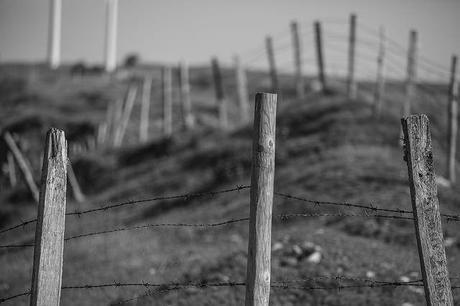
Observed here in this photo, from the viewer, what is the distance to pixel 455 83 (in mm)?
11109

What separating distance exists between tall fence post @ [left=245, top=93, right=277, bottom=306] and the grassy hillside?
1002 millimetres

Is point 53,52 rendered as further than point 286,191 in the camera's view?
Yes

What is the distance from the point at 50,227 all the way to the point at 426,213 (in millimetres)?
2828

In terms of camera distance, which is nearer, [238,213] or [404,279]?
[404,279]

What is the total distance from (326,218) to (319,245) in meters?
1.68

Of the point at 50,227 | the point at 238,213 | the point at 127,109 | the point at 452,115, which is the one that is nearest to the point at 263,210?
the point at 50,227

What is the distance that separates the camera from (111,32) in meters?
57.2

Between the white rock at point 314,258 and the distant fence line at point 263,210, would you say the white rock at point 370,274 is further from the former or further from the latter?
the distant fence line at point 263,210

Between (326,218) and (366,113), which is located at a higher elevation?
(366,113)

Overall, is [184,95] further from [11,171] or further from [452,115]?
[452,115]

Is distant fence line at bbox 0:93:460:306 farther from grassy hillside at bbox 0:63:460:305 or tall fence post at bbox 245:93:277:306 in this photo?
grassy hillside at bbox 0:63:460:305

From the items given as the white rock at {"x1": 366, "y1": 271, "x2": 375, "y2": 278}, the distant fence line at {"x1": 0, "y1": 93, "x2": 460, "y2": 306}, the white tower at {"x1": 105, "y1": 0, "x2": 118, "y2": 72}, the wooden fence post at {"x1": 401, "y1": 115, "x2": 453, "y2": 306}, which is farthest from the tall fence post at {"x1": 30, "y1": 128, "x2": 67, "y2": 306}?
the white tower at {"x1": 105, "y1": 0, "x2": 118, "y2": 72}

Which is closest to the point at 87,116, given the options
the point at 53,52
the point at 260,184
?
the point at 260,184

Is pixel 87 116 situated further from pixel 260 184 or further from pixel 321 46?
pixel 260 184
